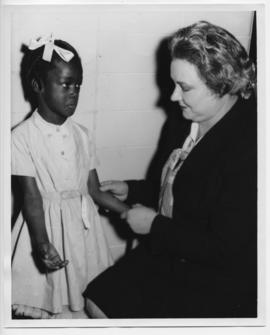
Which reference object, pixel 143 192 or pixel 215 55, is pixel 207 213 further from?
pixel 215 55

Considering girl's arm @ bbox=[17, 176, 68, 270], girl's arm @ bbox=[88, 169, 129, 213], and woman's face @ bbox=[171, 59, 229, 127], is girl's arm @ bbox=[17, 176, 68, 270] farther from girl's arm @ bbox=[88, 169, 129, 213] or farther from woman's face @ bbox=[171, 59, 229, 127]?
woman's face @ bbox=[171, 59, 229, 127]

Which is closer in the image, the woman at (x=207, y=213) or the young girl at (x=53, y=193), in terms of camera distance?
the woman at (x=207, y=213)

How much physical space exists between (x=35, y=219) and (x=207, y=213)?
1.65 ft

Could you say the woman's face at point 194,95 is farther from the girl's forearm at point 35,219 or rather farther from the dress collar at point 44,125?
the girl's forearm at point 35,219

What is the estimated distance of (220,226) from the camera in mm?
1079

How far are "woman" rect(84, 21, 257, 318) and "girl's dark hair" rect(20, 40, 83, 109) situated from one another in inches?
11.7

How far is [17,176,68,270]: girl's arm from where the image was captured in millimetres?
1228

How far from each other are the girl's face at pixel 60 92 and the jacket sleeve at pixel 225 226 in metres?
0.42

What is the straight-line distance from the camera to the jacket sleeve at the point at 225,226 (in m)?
1.07

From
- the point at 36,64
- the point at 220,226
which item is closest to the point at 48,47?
the point at 36,64

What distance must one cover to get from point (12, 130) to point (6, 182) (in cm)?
15

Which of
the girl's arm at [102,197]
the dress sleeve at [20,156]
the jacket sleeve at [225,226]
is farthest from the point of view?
the girl's arm at [102,197]

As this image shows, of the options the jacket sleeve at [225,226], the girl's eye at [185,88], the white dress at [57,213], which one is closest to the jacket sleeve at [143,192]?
the white dress at [57,213]

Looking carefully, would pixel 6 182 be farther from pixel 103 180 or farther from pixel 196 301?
pixel 196 301
